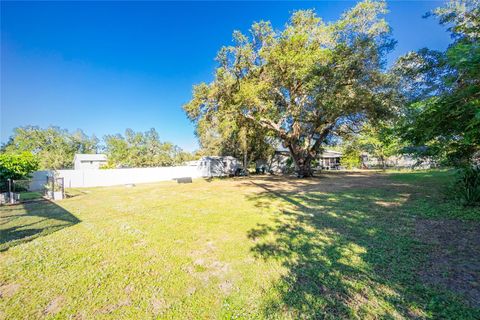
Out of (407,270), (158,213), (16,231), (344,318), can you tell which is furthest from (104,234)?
(407,270)

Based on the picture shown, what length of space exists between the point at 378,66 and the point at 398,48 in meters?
2.03

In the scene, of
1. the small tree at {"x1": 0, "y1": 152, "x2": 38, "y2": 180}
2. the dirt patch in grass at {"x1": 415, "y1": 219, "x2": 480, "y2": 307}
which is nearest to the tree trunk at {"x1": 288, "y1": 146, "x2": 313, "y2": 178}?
the dirt patch in grass at {"x1": 415, "y1": 219, "x2": 480, "y2": 307}

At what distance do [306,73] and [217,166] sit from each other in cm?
1718

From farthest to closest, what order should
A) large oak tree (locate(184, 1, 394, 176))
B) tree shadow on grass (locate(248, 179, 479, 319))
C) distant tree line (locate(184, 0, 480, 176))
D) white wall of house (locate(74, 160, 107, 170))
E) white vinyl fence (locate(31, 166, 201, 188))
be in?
1. white wall of house (locate(74, 160, 107, 170))
2. white vinyl fence (locate(31, 166, 201, 188))
3. large oak tree (locate(184, 1, 394, 176))
4. distant tree line (locate(184, 0, 480, 176))
5. tree shadow on grass (locate(248, 179, 479, 319))

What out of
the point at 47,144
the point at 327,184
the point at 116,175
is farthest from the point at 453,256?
the point at 47,144

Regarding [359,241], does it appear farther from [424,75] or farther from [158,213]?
[424,75]

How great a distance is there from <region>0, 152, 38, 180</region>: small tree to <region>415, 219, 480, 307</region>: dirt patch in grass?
54.4ft

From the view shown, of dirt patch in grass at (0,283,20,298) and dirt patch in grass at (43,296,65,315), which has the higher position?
dirt patch in grass at (0,283,20,298)

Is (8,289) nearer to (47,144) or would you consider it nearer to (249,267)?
(249,267)

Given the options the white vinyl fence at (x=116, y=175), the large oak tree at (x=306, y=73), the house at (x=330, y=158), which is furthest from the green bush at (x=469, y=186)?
the house at (x=330, y=158)

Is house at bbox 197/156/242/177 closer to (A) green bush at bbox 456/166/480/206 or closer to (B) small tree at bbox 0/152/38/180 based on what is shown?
(B) small tree at bbox 0/152/38/180

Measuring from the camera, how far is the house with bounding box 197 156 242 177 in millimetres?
25438

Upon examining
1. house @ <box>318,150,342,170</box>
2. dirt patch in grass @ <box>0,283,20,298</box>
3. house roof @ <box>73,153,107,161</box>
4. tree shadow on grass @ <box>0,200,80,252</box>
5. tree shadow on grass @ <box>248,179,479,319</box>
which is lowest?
tree shadow on grass @ <box>248,179,479,319</box>

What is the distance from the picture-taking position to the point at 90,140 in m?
45.7
